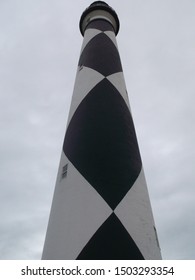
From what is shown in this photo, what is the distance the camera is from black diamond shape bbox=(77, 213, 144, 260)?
3689 mm

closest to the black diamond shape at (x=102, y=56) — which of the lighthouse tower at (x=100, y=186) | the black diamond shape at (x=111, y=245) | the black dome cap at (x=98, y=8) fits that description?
the lighthouse tower at (x=100, y=186)

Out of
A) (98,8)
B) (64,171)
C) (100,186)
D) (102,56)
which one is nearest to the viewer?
(100,186)

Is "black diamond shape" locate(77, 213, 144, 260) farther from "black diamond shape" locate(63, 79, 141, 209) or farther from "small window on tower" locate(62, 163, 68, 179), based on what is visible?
"small window on tower" locate(62, 163, 68, 179)

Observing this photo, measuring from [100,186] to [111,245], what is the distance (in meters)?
0.86

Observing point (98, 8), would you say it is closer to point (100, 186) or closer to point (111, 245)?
point (100, 186)

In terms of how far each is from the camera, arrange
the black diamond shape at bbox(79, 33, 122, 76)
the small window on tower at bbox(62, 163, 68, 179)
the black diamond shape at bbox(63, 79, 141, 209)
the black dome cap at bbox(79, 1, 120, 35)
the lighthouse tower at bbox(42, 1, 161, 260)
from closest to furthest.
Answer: the lighthouse tower at bbox(42, 1, 161, 260) < the black diamond shape at bbox(63, 79, 141, 209) < the small window on tower at bbox(62, 163, 68, 179) < the black diamond shape at bbox(79, 33, 122, 76) < the black dome cap at bbox(79, 1, 120, 35)

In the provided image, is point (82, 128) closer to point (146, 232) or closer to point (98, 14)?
point (146, 232)

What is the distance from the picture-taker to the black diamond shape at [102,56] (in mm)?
6142

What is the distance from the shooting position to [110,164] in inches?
177

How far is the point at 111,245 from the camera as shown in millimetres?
3752

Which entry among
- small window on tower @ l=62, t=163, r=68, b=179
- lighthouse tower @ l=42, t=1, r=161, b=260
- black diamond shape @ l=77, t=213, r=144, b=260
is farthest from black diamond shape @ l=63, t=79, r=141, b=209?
black diamond shape @ l=77, t=213, r=144, b=260

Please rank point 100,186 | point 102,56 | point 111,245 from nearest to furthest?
point 111,245 < point 100,186 < point 102,56

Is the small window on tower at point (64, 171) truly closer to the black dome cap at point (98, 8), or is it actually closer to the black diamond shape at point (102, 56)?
the black diamond shape at point (102, 56)

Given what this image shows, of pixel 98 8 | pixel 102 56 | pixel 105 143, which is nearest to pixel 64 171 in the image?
pixel 105 143
